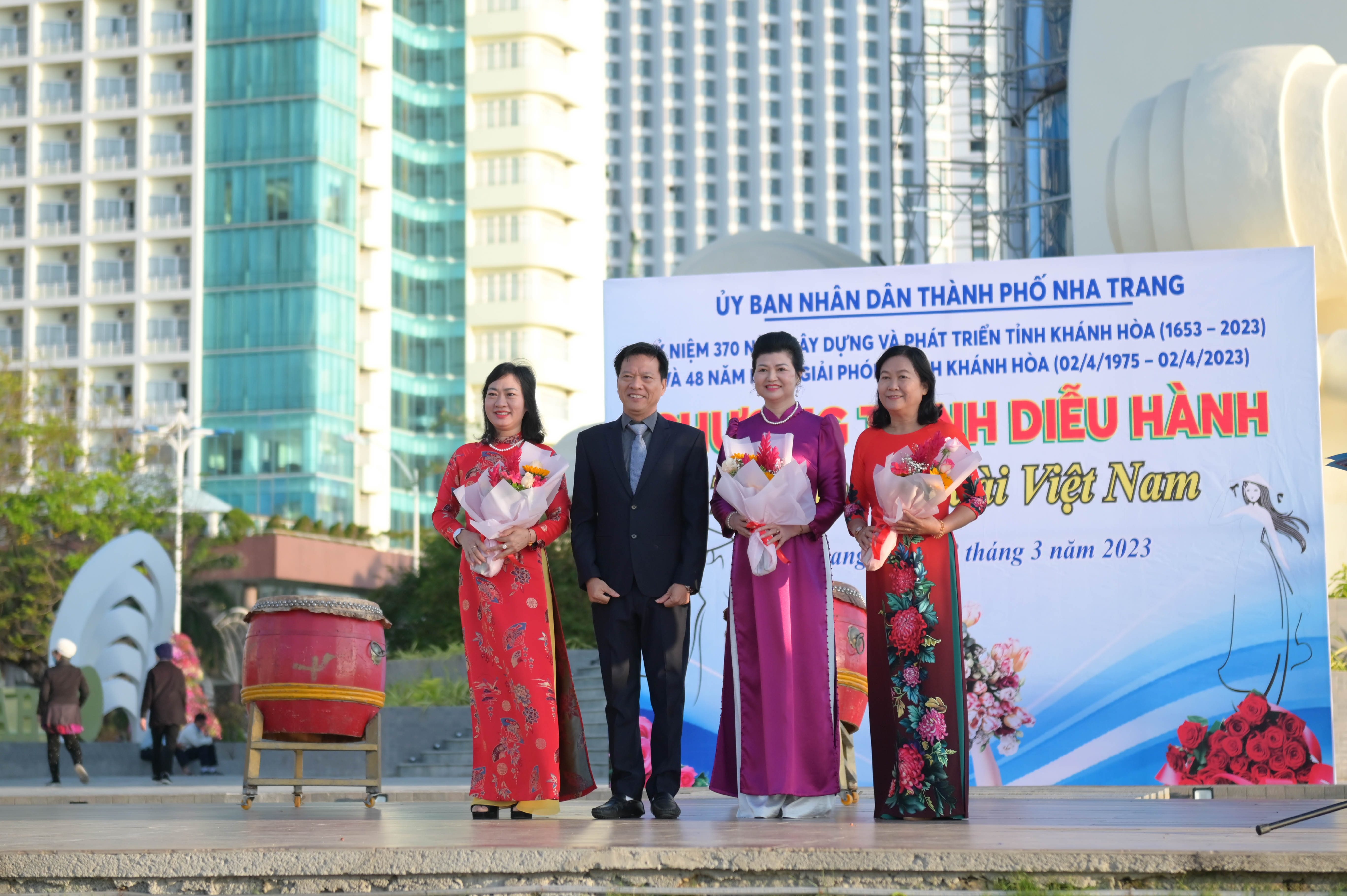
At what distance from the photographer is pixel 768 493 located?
540cm

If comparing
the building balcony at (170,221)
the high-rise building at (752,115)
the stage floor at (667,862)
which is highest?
the high-rise building at (752,115)

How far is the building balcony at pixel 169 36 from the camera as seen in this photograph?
53281 mm

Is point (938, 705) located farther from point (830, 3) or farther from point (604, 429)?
point (830, 3)

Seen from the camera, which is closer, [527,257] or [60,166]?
[527,257]

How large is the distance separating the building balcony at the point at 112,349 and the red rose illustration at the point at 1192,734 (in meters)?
48.7

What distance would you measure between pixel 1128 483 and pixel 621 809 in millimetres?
4460

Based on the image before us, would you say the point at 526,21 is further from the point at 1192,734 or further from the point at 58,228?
the point at 1192,734

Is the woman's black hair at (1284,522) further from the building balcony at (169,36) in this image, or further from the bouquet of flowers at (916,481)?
the building balcony at (169,36)

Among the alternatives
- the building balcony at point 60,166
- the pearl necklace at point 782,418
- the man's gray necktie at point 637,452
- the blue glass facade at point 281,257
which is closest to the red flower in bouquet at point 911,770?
the pearl necklace at point 782,418

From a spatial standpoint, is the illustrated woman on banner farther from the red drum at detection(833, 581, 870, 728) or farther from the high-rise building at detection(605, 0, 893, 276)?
the high-rise building at detection(605, 0, 893, 276)

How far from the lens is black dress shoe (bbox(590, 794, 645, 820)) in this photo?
5379mm

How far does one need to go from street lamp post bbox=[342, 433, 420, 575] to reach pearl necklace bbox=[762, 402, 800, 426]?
1433 inches

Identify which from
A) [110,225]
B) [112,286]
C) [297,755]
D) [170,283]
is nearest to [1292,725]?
[297,755]

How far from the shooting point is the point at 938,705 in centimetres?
541
